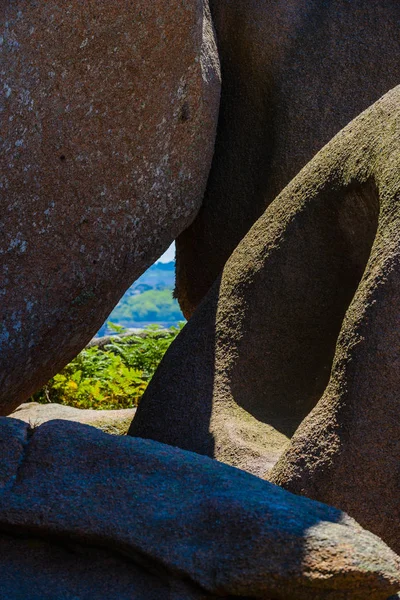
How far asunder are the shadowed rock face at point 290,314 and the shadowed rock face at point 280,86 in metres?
0.66

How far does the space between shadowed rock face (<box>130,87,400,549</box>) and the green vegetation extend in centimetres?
179

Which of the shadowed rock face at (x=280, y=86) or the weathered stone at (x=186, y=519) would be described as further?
the shadowed rock face at (x=280, y=86)

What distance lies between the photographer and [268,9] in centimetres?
370

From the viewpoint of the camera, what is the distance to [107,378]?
5.07 m

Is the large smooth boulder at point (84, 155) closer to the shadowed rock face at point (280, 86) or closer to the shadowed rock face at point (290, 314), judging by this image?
the shadowed rock face at point (280, 86)

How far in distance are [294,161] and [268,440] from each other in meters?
1.35

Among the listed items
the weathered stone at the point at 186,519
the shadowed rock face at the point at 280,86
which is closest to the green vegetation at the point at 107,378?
the shadowed rock face at the point at 280,86

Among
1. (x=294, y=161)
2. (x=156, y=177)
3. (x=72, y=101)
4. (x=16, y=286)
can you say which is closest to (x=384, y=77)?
(x=294, y=161)

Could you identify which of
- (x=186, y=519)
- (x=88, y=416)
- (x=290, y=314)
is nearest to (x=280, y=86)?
(x=290, y=314)

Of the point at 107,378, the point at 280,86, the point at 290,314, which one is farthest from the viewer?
the point at 107,378

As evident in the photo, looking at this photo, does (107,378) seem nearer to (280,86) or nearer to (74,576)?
(280,86)

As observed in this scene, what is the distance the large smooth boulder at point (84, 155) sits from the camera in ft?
9.53

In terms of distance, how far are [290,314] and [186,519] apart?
3.95ft

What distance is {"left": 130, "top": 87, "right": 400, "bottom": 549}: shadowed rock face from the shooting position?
247 cm
